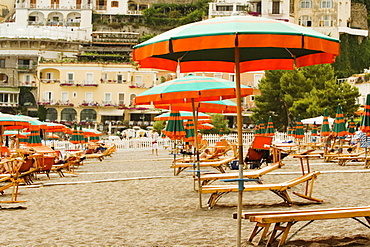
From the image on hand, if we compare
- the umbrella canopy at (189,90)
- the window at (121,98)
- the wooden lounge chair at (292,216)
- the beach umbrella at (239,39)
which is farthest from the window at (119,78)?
the wooden lounge chair at (292,216)

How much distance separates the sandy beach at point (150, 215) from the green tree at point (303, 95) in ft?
104

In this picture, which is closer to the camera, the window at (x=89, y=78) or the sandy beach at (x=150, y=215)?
the sandy beach at (x=150, y=215)

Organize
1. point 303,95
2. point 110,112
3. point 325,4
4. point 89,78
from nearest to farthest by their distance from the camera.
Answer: point 303,95, point 110,112, point 89,78, point 325,4

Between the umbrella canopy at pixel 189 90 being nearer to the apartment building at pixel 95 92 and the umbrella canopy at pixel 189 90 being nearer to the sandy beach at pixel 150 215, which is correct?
the sandy beach at pixel 150 215

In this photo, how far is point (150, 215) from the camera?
8586 mm

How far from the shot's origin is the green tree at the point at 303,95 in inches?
1754

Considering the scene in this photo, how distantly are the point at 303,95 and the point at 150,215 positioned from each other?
42.8 m

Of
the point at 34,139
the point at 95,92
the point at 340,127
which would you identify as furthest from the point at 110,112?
the point at 34,139

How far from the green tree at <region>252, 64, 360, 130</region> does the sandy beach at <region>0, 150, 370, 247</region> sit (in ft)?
104

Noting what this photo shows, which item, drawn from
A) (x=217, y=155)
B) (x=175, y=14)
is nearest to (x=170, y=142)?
(x=217, y=155)

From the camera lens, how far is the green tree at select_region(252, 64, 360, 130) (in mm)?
44562

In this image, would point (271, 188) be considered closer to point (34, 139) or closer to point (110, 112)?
point (34, 139)

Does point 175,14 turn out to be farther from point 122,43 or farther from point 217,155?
point 217,155

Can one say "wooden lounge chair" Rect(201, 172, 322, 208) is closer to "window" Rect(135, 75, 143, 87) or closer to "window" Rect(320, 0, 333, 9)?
"window" Rect(135, 75, 143, 87)
